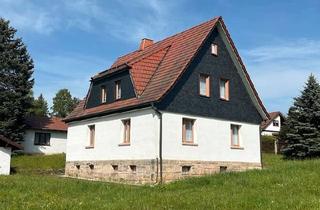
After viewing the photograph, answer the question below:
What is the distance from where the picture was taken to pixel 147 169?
24.9m

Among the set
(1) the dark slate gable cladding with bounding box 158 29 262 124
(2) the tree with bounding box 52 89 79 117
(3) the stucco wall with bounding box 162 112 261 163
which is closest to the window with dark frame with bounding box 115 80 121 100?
(1) the dark slate gable cladding with bounding box 158 29 262 124

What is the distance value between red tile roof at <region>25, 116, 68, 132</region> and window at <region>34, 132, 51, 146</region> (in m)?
0.80

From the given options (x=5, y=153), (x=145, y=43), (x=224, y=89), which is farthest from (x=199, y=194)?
(x=145, y=43)

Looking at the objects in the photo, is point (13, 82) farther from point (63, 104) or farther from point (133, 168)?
point (63, 104)

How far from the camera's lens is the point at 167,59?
29203 mm

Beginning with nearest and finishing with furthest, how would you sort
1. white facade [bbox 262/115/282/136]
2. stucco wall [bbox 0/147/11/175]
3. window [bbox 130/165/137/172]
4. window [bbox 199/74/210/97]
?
window [bbox 130/165/137/172] < window [bbox 199/74/210/97] < stucco wall [bbox 0/147/11/175] < white facade [bbox 262/115/282/136]

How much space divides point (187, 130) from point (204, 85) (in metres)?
3.23

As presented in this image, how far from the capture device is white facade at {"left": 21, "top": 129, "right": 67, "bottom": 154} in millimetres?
50219

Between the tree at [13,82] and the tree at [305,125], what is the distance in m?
26.3

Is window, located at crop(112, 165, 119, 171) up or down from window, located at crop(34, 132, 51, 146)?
down

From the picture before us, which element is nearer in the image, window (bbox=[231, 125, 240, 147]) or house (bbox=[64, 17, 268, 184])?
house (bbox=[64, 17, 268, 184])

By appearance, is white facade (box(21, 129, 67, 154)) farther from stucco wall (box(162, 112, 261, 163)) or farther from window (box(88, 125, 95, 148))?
stucco wall (box(162, 112, 261, 163))

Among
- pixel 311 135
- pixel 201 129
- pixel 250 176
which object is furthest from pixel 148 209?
pixel 311 135

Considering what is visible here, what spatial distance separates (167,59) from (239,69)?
491 cm
